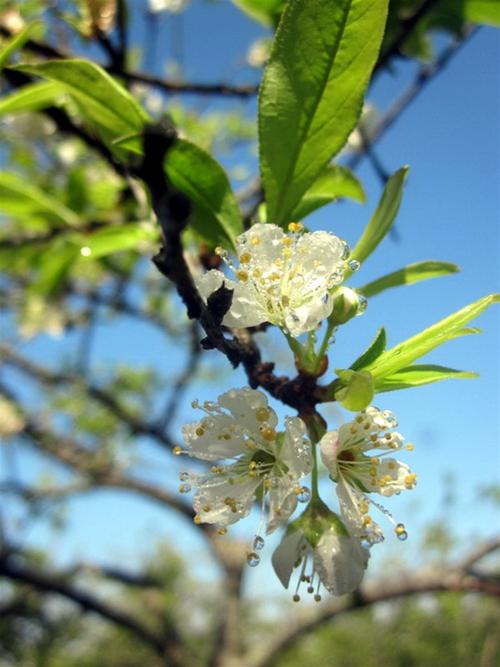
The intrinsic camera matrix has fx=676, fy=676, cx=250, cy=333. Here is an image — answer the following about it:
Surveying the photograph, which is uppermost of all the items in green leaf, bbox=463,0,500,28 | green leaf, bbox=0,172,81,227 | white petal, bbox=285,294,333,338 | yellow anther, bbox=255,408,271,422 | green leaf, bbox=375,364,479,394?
green leaf, bbox=463,0,500,28

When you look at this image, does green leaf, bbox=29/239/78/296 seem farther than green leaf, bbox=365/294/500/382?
Yes

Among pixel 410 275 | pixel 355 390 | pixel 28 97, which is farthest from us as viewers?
pixel 28 97

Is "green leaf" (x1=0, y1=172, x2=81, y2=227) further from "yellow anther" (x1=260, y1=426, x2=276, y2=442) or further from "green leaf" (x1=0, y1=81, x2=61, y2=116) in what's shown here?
"yellow anther" (x1=260, y1=426, x2=276, y2=442)

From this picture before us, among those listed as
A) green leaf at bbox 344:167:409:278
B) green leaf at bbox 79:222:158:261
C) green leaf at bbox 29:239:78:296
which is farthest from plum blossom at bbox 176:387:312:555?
green leaf at bbox 29:239:78:296

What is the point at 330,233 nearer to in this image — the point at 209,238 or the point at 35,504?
the point at 209,238

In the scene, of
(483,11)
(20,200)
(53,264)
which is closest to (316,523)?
(20,200)

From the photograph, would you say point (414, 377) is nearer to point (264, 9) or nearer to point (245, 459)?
point (245, 459)
